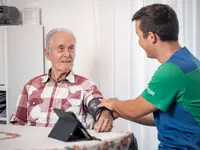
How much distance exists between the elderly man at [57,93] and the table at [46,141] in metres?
0.42

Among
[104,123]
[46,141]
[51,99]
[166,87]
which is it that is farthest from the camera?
[51,99]

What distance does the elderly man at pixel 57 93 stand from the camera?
2.02 metres

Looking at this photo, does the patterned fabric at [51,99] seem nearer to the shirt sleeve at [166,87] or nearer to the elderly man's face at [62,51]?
the elderly man's face at [62,51]

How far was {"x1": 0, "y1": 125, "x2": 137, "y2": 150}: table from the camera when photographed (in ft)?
4.21

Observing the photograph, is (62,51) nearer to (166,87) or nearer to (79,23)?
(79,23)

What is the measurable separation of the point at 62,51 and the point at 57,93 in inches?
10.7

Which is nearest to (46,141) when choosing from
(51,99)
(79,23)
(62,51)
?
(51,99)

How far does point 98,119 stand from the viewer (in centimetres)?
166

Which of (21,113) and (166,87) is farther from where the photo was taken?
(21,113)

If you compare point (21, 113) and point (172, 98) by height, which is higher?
point (172, 98)

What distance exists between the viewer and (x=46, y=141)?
1.37 metres

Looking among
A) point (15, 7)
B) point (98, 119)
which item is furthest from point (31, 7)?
point (98, 119)

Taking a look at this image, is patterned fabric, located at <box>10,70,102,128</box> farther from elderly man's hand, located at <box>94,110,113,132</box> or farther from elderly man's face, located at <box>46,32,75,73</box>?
elderly man's hand, located at <box>94,110,113,132</box>

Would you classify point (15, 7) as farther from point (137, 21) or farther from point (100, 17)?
point (137, 21)
